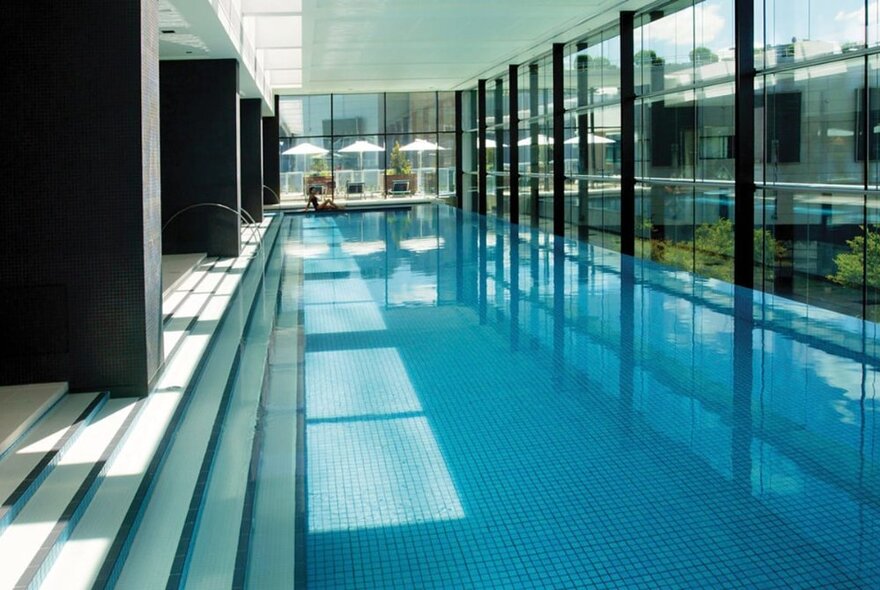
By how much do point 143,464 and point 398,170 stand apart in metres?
26.6

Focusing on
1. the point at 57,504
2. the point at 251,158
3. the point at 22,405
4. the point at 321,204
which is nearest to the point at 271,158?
the point at 321,204

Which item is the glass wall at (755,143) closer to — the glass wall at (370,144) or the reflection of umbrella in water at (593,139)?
the reflection of umbrella in water at (593,139)

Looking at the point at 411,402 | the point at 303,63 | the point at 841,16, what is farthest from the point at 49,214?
the point at 303,63

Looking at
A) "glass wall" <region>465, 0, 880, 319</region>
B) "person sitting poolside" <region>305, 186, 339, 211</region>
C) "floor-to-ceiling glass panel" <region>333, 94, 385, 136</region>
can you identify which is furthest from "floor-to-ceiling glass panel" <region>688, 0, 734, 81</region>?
"floor-to-ceiling glass panel" <region>333, 94, 385, 136</region>

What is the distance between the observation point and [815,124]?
934cm

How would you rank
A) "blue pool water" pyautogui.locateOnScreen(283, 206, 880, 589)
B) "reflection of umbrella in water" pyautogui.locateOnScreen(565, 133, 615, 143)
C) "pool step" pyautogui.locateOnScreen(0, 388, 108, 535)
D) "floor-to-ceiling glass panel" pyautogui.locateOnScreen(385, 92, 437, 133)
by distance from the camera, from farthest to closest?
"floor-to-ceiling glass panel" pyautogui.locateOnScreen(385, 92, 437, 133) → "reflection of umbrella in water" pyautogui.locateOnScreen(565, 133, 615, 143) → "pool step" pyautogui.locateOnScreen(0, 388, 108, 535) → "blue pool water" pyautogui.locateOnScreen(283, 206, 880, 589)

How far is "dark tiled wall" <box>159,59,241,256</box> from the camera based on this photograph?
12203 mm

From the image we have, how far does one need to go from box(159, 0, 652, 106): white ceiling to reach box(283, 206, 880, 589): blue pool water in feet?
13.1

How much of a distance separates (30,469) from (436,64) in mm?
16873

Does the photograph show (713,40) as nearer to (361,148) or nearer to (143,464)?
(143,464)

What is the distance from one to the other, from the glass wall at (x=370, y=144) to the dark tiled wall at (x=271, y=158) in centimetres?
86

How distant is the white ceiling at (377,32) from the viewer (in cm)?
1066

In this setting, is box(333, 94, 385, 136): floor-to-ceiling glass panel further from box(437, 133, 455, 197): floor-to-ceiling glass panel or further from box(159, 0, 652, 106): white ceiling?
box(159, 0, 652, 106): white ceiling

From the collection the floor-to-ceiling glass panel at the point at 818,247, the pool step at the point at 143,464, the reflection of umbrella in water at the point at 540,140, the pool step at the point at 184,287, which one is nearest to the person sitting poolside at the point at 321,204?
the reflection of umbrella in water at the point at 540,140
